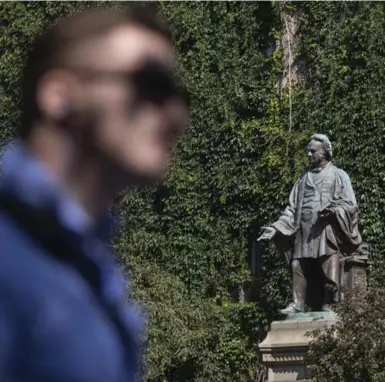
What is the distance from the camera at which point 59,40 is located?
1.23 metres

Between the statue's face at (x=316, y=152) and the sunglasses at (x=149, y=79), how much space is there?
11801 mm

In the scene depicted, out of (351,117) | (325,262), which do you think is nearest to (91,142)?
(325,262)

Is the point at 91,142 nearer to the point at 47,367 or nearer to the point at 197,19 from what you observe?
the point at 47,367

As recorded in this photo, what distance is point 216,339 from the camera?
69.1 feet

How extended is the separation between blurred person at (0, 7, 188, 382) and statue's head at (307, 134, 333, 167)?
11.8 meters

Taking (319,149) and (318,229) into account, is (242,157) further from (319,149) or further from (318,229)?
(319,149)

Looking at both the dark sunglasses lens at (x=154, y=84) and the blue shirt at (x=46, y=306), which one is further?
the dark sunglasses lens at (x=154, y=84)

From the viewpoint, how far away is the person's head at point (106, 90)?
1.19m

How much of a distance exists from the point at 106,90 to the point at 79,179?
0.32 ft

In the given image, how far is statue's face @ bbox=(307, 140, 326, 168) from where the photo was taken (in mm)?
13041

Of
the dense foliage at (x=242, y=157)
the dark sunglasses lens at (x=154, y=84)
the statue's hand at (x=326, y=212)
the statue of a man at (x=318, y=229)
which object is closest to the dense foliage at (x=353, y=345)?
the statue of a man at (x=318, y=229)

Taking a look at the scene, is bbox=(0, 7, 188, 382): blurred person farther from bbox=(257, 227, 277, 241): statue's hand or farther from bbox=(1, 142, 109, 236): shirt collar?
bbox=(257, 227, 277, 241): statue's hand

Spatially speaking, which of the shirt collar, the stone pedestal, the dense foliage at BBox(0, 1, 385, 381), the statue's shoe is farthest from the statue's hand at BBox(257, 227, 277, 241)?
the shirt collar

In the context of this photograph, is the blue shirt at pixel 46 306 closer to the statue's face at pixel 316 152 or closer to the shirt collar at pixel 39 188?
the shirt collar at pixel 39 188
